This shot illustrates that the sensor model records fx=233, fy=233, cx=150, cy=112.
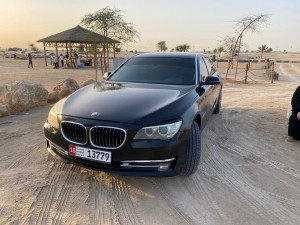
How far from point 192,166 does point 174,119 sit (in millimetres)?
704

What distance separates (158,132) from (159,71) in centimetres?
179

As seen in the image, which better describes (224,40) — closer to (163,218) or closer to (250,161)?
(250,161)

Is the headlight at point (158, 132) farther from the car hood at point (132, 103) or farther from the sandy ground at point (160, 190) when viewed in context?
the sandy ground at point (160, 190)

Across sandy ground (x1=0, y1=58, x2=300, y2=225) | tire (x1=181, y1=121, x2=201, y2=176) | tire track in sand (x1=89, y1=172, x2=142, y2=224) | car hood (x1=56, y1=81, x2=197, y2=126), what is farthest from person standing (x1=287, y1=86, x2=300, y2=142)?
tire track in sand (x1=89, y1=172, x2=142, y2=224)

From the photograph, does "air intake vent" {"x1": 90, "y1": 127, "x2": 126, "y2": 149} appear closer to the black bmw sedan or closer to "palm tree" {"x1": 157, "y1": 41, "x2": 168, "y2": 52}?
the black bmw sedan

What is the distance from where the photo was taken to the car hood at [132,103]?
252cm

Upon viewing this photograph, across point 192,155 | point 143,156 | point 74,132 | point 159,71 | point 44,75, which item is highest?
point 159,71

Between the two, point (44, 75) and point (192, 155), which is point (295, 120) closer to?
point (192, 155)


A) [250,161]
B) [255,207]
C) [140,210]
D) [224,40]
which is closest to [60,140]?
[140,210]

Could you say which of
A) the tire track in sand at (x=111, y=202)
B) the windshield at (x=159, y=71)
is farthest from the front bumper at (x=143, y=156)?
the windshield at (x=159, y=71)

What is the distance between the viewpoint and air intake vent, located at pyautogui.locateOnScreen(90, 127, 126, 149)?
2.44 meters

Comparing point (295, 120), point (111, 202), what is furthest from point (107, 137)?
point (295, 120)

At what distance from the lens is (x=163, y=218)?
2.40 m

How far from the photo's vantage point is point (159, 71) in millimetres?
3990
